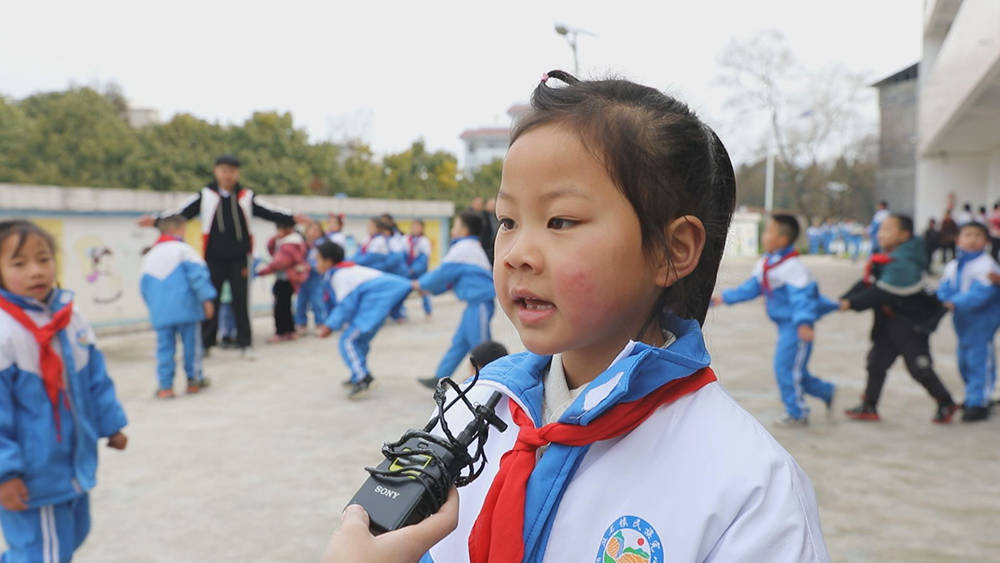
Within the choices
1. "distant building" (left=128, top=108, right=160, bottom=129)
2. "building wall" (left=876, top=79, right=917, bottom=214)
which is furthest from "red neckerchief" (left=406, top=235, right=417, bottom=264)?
"distant building" (left=128, top=108, right=160, bottom=129)

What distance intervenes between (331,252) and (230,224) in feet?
6.19

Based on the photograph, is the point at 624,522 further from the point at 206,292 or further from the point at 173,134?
the point at 173,134

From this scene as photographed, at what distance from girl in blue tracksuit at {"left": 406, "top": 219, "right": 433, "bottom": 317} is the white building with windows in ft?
23.1

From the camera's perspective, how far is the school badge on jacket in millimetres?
890

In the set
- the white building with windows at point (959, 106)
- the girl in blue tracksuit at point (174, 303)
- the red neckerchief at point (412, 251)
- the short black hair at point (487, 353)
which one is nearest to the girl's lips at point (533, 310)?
the short black hair at point (487, 353)

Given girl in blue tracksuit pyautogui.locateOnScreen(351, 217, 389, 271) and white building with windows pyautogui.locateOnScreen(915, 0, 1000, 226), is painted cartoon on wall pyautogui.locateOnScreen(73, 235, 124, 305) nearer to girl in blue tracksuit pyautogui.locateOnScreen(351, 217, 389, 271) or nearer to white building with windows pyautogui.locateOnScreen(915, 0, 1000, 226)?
girl in blue tracksuit pyautogui.locateOnScreen(351, 217, 389, 271)

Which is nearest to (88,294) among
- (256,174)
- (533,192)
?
(533,192)

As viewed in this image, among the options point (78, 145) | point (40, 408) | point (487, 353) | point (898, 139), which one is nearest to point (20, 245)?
point (40, 408)

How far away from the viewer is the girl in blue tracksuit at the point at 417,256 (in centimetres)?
1122

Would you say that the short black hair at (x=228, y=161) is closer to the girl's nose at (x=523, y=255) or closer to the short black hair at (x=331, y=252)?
the short black hair at (x=331, y=252)

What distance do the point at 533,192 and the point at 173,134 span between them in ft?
79.1

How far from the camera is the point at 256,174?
74.5 feet

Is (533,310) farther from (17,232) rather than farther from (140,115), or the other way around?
(140,115)

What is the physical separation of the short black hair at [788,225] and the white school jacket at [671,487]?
4438mm
